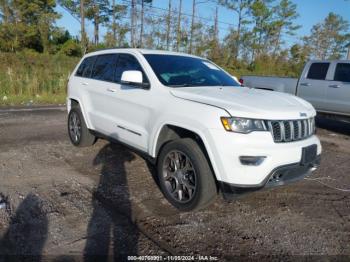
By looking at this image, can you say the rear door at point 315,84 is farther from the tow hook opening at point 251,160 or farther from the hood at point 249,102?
the tow hook opening at point 251,160

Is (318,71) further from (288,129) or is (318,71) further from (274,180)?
(274,180)

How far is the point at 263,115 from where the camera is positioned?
3.10 meters

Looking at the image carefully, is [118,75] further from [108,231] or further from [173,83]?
[108,231]

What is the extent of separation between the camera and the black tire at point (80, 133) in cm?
564

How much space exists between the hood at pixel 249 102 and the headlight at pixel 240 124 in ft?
0.16

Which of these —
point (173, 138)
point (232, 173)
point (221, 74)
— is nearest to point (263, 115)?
point (232, 173)

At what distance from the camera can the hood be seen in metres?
3.11

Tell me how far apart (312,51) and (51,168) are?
4264cm

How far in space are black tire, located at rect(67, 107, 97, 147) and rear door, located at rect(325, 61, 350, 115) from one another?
6292 mm

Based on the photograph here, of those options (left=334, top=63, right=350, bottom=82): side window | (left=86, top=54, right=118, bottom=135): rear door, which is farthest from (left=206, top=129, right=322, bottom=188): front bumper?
(left=334, top=63, right=350, bottom=82): side window

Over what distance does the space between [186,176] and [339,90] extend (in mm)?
6448

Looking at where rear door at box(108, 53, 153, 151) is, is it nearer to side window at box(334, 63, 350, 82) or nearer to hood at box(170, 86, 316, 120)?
hood at box(170, 86, 316, 120)

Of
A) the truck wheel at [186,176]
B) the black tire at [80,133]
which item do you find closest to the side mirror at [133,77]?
the truck wheel at [186,176]

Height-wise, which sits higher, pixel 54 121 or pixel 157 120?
pixel 157 120
